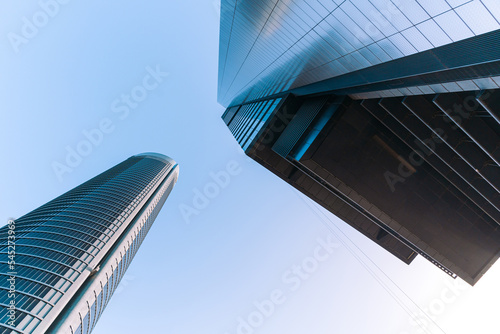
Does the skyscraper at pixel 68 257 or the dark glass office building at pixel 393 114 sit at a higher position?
the dark glass office building at pixel 393 114

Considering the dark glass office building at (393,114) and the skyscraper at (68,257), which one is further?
the skyscraper at (68,257)

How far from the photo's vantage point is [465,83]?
10773mm

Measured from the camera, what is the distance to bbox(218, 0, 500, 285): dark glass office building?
9.77m

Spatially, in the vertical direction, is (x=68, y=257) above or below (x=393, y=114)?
below

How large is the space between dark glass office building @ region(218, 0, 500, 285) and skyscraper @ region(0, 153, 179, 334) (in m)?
53.6

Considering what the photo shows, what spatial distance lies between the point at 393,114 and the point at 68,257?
229 feet

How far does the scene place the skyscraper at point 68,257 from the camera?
51.4 meters

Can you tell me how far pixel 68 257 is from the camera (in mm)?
62156

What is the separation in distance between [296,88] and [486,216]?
740 inches

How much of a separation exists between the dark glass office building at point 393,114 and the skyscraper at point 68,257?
176 feet

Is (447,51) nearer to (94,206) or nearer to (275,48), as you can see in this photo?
(275,48)

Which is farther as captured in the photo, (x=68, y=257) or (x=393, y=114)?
(x=68, y=257)

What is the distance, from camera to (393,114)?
18938 mm

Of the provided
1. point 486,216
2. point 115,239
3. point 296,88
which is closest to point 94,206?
point 115,239
